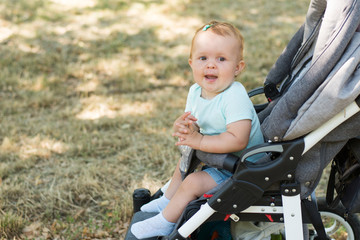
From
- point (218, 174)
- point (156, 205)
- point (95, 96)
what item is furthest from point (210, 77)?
point (95, 96)

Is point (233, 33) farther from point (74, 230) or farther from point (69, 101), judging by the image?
point (69, 101)

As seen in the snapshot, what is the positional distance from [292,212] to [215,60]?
2.69 feet

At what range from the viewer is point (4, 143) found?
448cm

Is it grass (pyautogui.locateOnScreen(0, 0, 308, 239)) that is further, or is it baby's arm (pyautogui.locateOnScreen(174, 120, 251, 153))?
grass (pyautogui.locateOnScreen(0, 0, 308, 239))

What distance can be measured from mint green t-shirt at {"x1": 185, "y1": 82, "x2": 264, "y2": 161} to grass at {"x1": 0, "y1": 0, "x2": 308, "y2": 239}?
132 cm

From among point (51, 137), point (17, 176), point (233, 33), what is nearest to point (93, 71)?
point (51, 137)

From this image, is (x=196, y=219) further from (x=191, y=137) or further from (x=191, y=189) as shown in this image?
(x=191, y=137)

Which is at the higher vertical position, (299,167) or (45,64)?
(299,167)

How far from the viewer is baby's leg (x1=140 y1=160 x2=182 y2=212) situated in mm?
2605

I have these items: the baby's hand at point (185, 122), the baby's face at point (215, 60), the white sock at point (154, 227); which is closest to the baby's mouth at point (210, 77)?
the baby's face at point (215, 60)

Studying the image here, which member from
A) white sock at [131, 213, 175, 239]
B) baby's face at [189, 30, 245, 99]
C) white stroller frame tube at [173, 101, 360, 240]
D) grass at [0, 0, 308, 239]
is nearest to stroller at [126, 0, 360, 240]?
white stroller frame tube at [173, 101, 360, 240]

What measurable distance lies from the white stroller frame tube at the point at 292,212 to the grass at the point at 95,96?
1.21 metres

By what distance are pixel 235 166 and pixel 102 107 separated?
11.3 feet

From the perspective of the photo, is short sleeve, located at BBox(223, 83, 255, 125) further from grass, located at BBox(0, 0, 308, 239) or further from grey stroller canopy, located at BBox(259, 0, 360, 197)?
grass, located at BBox(0, 0, 308, 239)
